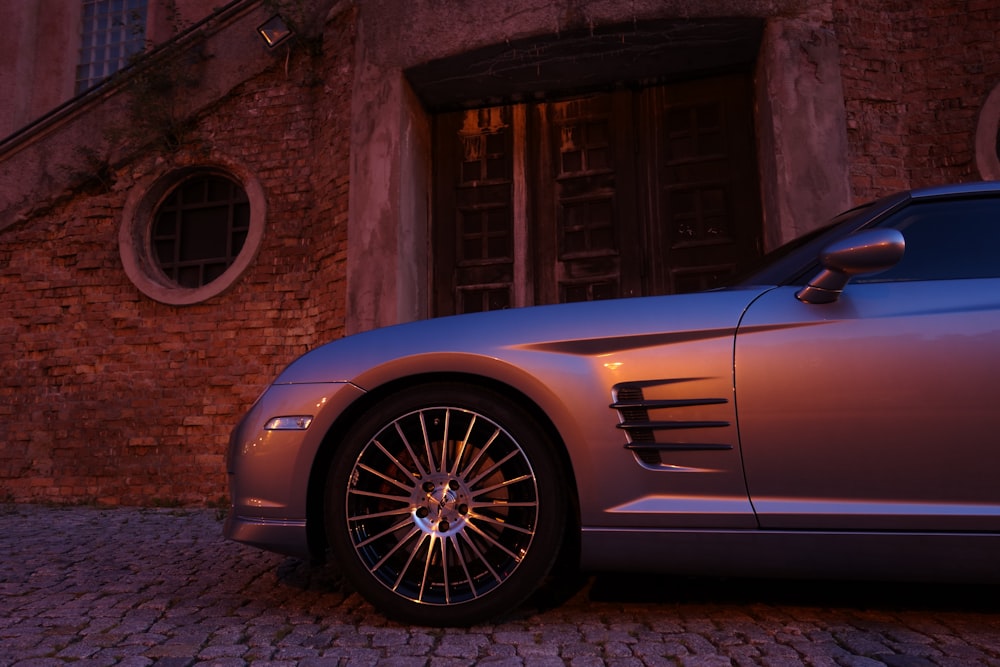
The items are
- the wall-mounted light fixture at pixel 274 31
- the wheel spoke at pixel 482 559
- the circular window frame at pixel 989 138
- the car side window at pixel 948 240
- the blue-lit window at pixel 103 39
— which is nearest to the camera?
the wheel spoke at pixel 482 559

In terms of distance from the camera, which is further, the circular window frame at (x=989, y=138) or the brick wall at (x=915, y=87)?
the brick wall at (x=915, y=87)

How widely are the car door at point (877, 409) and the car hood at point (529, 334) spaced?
17 centimetres

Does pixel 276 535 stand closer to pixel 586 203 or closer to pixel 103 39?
pixel 586 203

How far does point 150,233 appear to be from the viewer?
26.4ft

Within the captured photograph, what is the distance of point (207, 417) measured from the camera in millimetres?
7277

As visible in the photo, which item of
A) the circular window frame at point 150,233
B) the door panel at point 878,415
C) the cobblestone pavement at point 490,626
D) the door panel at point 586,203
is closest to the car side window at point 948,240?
the door panel at point 878,415

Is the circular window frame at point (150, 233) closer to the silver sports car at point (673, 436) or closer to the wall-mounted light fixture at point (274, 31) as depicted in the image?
the wall-mounted light fixture at point (274, 31)

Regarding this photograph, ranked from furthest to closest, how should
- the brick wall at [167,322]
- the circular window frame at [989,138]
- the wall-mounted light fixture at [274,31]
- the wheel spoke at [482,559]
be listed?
the wall-mounted light fixture at [274,31], the brick wall at [167,322], the circular window frame at [989,138], the wheel spoke at [482,559]

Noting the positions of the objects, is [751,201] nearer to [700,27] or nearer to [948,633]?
[700,27]

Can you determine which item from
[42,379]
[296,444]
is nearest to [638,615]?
[296,444]

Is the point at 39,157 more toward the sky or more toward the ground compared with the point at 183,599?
more toward the sky

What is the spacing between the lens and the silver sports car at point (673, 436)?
7.02ft

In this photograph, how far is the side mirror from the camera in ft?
7.14

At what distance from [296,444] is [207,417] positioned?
17.5 feet
